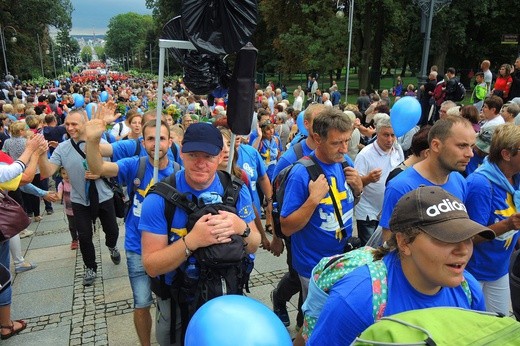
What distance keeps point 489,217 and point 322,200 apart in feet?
3.99

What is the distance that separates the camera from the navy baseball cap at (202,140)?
231 centimetres

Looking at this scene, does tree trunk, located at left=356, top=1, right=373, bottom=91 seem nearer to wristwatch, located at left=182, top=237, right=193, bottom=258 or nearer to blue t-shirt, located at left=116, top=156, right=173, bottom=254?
blue t-shirt, located at left=116, top=156, right=173, bottom=254

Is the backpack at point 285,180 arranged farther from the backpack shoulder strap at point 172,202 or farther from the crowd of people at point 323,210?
the backpack shoulder strap at point 172,202

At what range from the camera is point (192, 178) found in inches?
93.8

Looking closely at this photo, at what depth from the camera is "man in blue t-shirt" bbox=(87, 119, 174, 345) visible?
323 centimetres

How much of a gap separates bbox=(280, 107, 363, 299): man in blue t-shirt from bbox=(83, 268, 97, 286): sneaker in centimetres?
305

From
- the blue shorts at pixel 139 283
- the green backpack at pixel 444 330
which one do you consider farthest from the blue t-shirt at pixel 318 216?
the green backpack at pixel 444 330

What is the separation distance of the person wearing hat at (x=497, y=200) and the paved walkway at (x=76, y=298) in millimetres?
1874

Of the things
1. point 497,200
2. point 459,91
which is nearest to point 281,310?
point 497,200

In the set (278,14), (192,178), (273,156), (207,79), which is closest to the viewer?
(192,178)

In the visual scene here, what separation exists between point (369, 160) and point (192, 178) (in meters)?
2.56

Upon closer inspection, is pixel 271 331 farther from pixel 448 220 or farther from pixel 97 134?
pixel 97 134

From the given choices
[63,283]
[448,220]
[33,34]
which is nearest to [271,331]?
[448,220]

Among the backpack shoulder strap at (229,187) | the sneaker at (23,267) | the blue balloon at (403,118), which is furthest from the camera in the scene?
the sneaker at (23,267)
